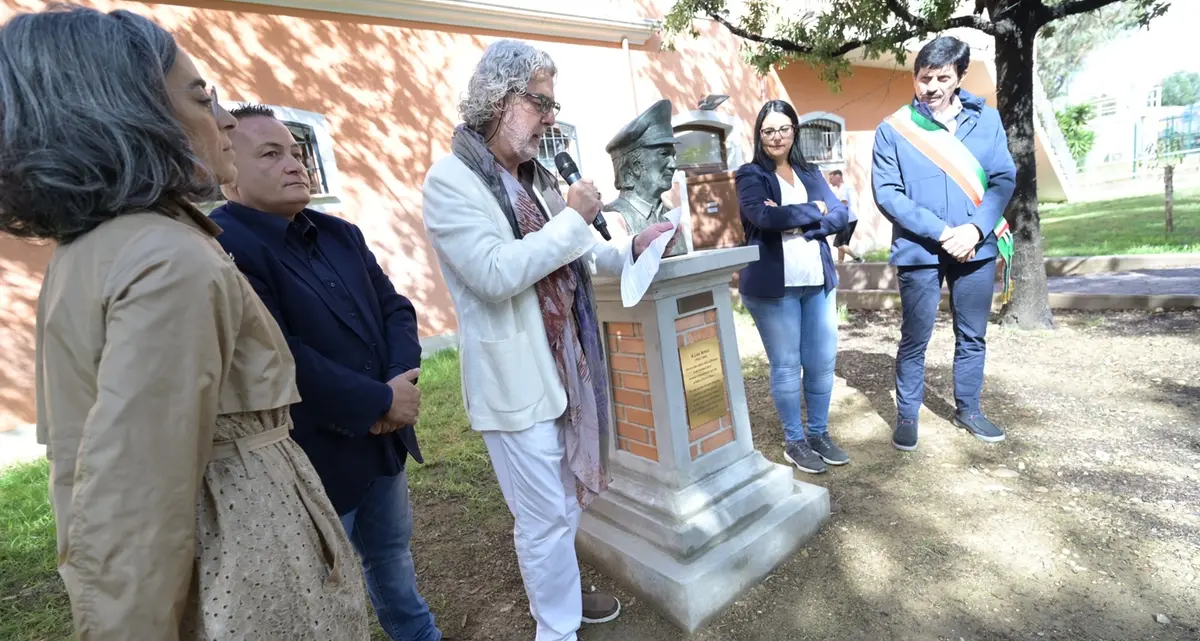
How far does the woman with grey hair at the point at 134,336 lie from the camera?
814 millimetres

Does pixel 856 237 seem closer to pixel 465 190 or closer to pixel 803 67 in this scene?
pixel 803 67

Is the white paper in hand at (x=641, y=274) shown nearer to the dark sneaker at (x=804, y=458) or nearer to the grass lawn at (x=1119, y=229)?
the dark sneaker at (x=804, y=458)

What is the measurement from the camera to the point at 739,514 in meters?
2.43

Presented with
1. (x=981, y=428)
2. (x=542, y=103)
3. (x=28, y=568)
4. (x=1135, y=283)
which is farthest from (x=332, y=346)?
(x=1135, y=283)

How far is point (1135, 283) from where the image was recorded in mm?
6484

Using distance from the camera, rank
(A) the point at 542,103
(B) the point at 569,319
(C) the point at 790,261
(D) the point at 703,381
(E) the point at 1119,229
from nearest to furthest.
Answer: (A) the point at 542,103 → (B) the point at 569,319 → (D) the point at 703,381 → (C) the point at 790,261 → (E) the point at 1119,229

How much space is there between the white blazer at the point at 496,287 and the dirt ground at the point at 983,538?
1.05m

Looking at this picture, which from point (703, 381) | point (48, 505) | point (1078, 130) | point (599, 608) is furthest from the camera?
point (1078, 130)

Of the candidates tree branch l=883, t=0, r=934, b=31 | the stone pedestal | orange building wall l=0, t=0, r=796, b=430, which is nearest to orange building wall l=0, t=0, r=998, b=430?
orange building wall l=0, t=0, r=796, b=430

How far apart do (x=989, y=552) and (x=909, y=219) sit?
61.4 inches

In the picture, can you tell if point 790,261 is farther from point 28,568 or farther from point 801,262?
point 28,568

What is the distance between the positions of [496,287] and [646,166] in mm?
1248

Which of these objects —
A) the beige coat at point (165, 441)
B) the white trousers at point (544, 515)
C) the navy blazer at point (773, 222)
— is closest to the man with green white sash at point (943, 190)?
the navy blazer at point (773, 222)

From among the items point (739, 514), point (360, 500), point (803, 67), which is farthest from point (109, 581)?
point (803, 67)
